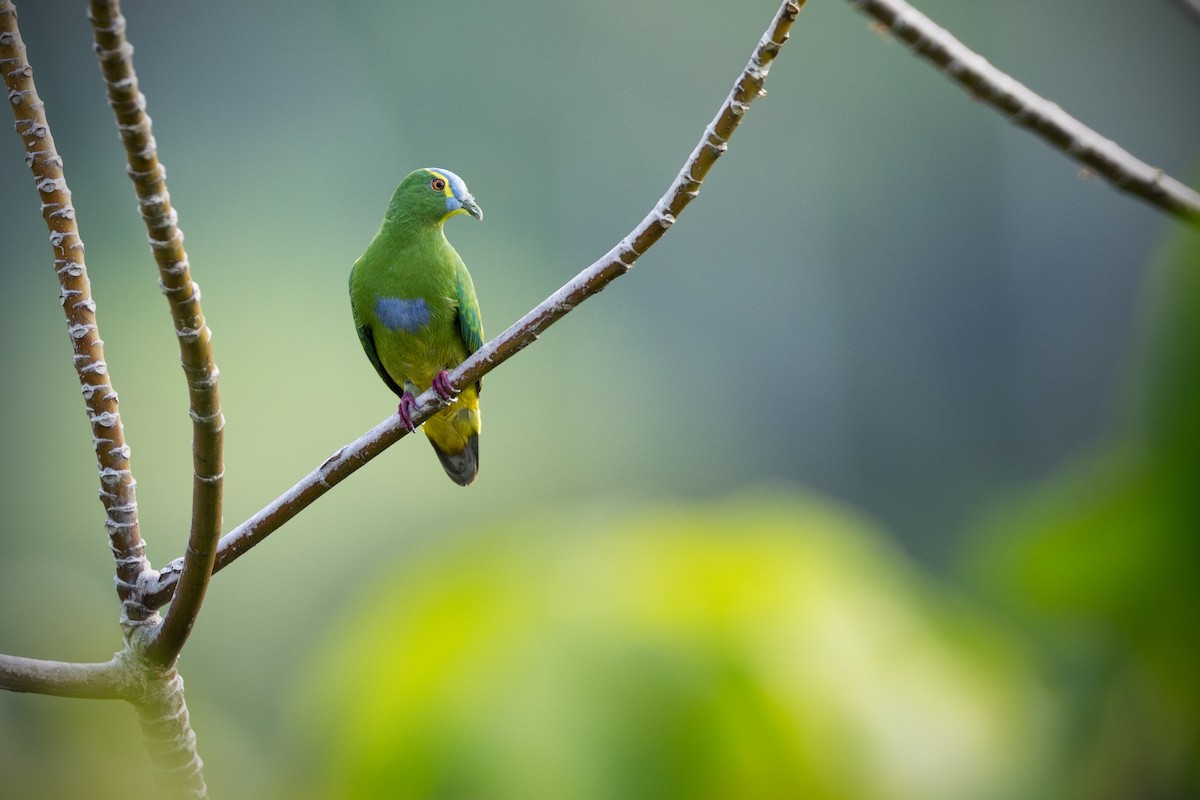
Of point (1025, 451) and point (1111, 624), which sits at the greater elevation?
point (1025, 451)

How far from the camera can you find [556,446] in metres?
9.55

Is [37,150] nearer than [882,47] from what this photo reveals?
Yes

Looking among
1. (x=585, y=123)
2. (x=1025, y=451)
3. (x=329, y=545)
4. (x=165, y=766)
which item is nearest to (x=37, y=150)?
(x=165, y=766)

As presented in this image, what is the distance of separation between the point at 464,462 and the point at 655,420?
27.5ft

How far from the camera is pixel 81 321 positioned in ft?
3.60

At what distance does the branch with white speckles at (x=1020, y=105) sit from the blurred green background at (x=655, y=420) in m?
0.04

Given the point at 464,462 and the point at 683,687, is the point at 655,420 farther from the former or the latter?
the point at 683,687

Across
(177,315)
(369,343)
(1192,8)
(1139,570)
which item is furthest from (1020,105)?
(369,343)

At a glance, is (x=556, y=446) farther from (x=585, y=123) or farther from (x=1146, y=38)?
(x=1146, y=38)

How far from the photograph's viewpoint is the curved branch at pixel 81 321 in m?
1.06

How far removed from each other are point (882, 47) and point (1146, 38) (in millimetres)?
3371

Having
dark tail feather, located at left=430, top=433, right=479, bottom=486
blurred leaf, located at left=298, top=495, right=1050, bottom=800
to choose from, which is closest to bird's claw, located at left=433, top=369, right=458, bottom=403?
blurred leaf, located at left=298, top=495, right=1050, bottom=800

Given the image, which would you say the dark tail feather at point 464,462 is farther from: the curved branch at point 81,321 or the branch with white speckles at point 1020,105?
the branch with white speckles at point 1020,105

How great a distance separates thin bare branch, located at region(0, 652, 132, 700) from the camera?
1069 millimetres
